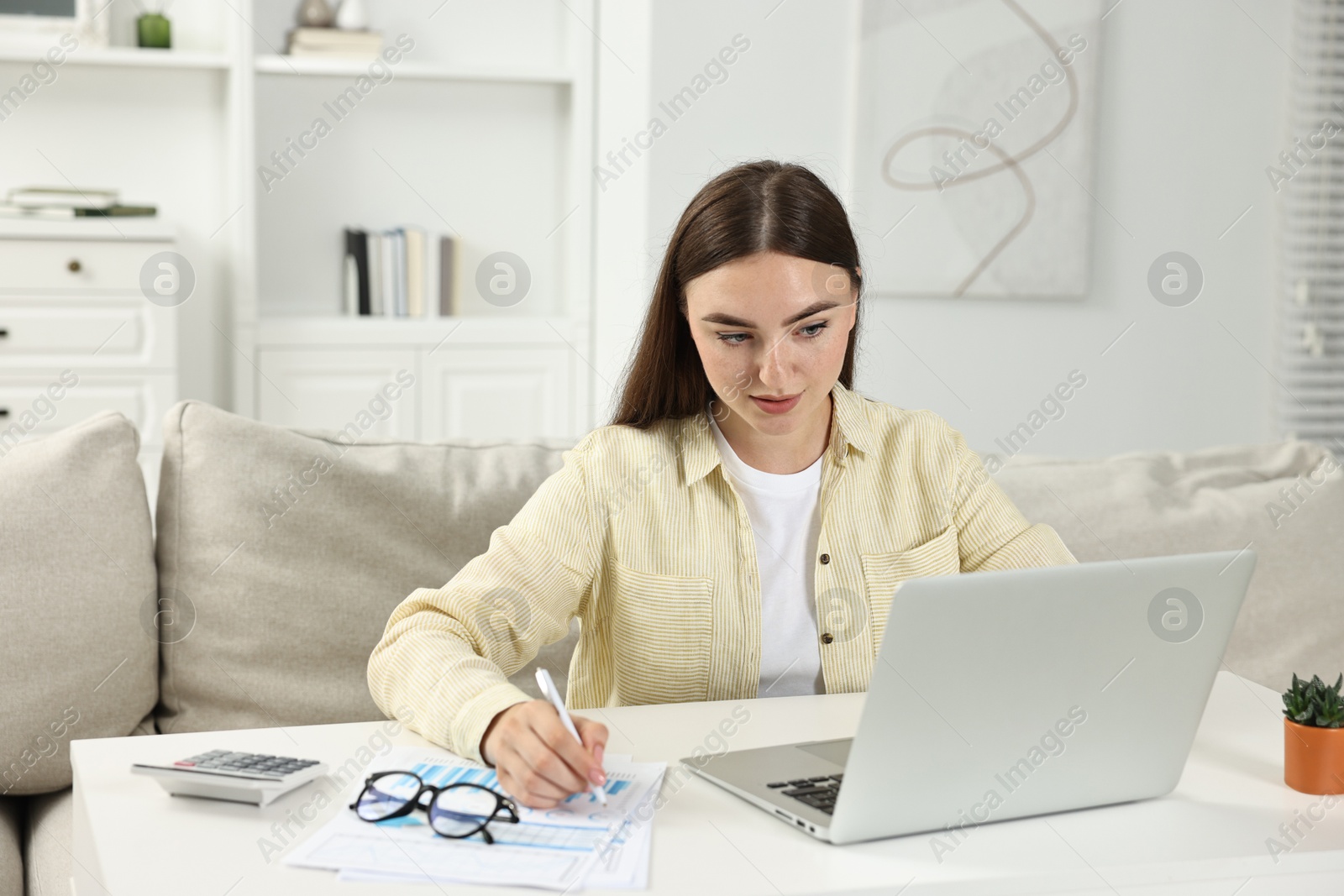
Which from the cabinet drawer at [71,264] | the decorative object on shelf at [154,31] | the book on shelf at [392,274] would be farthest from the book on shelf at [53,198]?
the book on shelf at [392,274]

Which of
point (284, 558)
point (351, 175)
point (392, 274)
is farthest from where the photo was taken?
point (351, 175)

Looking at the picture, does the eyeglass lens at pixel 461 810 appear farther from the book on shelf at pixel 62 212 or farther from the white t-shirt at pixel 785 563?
→ the book on shelf at pixel 62 212

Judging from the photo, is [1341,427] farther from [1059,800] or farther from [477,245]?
[1059,800]

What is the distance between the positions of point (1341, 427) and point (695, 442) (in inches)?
132

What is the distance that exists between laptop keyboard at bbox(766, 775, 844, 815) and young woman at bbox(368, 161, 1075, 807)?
0.39 meters

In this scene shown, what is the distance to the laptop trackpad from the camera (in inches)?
44.3

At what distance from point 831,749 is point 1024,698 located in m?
0.26

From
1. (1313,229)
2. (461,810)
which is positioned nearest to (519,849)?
(461,810)

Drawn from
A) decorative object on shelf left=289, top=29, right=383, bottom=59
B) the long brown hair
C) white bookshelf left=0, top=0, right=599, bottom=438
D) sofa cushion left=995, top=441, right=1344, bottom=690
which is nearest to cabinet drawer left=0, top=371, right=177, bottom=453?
white bookshelf left=0, top=0, right=599, bottom=438

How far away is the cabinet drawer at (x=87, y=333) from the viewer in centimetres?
337

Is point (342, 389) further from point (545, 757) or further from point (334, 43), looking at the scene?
point (545, 757)

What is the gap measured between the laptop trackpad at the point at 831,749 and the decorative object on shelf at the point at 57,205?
9.88 feet

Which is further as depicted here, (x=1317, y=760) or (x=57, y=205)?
(x=57, y=205)

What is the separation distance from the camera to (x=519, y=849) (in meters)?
0.91
